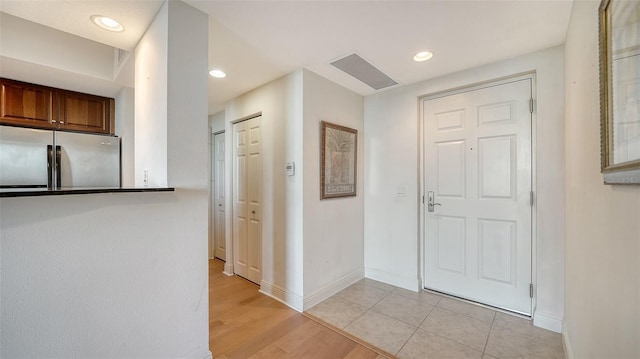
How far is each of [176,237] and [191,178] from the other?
0.37 m

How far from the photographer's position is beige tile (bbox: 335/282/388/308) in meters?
2.53

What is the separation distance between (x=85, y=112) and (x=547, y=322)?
16.7 ft

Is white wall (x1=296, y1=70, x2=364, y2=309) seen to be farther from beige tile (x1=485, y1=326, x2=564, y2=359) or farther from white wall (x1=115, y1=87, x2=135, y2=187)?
white wall (x1=115, y1=87, x2=135, y2=187)

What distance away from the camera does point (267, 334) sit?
2.00 meters

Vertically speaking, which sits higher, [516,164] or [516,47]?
[516,47]

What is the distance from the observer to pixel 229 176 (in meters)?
3.28

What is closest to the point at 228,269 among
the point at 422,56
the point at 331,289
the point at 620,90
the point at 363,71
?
the point at 331,289

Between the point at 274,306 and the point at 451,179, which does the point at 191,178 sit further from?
the point at 451,179

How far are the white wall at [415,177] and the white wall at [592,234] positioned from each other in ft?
1.02

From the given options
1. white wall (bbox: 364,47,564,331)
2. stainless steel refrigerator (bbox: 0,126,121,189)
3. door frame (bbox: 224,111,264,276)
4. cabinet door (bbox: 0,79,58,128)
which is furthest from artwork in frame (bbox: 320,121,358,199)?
cabinet door (bbox: 0,79,58,128)

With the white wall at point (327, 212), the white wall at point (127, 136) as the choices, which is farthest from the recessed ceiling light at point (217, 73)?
the white wall at point (127, 136)

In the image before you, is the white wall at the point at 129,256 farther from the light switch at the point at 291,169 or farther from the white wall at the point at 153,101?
the light switch at the point at 291,169

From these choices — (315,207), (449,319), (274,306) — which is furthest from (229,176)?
(449,319)

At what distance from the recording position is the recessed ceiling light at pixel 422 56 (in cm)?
210
